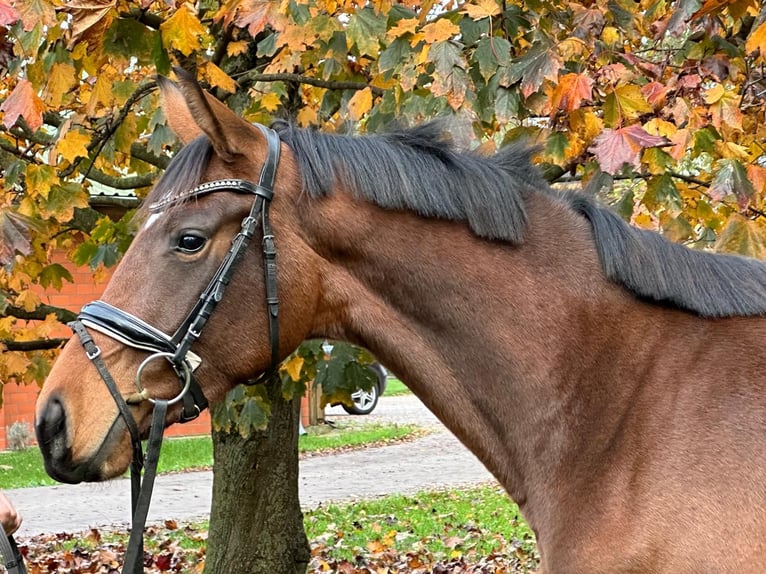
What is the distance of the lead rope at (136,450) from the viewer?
2438 millimetres

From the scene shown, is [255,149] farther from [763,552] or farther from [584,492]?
[763,552]

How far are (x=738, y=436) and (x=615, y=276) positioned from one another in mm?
571

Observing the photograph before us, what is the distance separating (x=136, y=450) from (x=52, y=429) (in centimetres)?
25

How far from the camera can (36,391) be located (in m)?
13.1

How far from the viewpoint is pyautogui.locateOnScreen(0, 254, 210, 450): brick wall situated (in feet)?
43.2

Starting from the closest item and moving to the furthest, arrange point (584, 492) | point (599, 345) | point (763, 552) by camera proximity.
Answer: point (763, 552)
point (584, 492)
point (599, 345)

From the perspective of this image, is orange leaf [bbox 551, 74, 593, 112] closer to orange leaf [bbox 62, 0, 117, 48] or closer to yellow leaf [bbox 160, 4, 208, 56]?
yellow leaf [bbox 160, 4, 208, 56]

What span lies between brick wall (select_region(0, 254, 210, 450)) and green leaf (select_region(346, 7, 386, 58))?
955cm

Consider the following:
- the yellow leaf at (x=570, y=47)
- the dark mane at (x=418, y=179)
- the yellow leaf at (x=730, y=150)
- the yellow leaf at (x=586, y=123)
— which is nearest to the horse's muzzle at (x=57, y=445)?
the dark mane at (x=418, y=179)

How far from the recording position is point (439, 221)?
8.65 ft

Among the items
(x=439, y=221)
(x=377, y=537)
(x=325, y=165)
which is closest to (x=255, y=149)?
(x=325, y=165)

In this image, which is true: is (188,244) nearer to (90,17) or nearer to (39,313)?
(90,17)

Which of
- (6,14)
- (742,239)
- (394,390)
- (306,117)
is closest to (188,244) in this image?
(6,14)

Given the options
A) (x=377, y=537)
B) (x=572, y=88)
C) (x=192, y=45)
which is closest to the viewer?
(x=572, y=88)
